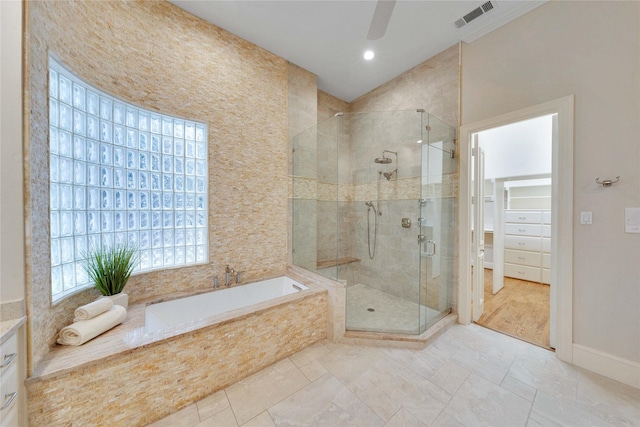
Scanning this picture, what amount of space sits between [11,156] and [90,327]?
1039 millimetres

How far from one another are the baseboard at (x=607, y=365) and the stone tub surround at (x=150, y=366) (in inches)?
91.4

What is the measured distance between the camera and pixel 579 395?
1.51 metres

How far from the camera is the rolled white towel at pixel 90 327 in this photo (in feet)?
4.34

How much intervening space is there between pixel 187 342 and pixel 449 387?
186cm

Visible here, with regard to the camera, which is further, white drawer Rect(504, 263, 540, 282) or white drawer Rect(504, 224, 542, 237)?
white drawer Rect(504, 224, 542, 237)

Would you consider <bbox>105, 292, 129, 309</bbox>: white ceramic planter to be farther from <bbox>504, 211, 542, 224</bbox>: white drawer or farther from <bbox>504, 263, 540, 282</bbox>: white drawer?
<bbox>504, 211, 542, 224</bbox>: white drawer

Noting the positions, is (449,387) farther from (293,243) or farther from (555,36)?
(555,36)

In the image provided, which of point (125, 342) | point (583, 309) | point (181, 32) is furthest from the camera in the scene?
point (181, 32)

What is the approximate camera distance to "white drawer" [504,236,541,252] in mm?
3859

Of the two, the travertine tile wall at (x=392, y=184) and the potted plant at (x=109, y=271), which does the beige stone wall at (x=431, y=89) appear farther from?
the potted plant at (x=109, y=271)

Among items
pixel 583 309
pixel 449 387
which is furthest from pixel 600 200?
pixel 449 387

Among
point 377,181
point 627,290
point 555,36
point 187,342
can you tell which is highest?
point 555,36

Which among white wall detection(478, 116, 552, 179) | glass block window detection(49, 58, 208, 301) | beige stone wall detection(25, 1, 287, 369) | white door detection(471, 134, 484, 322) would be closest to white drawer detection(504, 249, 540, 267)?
white wall detection(478, 116, 552, 179)

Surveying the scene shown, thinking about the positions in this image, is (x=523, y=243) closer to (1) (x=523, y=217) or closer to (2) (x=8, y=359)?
(1) (x=523, y=217)
